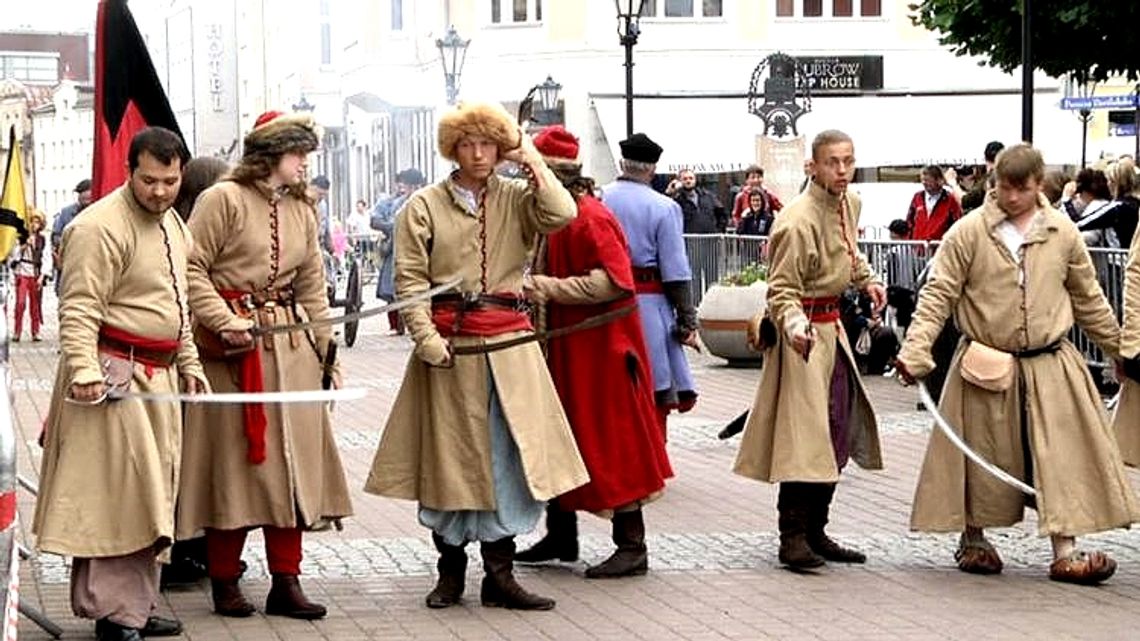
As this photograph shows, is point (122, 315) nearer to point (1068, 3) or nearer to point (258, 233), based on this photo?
point (258, 233)

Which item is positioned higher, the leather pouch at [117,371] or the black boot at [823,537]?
the leather pouch at [117,371]

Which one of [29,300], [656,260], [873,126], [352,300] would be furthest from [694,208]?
[873,126]

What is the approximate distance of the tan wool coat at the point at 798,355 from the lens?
937cm

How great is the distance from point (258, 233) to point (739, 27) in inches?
1606

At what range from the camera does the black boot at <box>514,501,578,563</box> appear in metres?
9.49

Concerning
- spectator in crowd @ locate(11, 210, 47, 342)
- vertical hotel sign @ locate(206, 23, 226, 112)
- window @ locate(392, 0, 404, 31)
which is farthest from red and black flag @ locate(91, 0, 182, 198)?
vertical hotel sign @ locate(206, 23, 226, 112)

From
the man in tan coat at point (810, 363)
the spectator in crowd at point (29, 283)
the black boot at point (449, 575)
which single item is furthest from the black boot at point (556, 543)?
the spectator in crowd at point (29, 283)

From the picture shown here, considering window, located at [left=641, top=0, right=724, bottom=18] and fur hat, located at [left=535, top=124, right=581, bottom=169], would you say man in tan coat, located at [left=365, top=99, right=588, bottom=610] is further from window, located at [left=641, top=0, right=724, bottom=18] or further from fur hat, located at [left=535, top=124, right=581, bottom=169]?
window, located at [left=641, top=0, right=724, bottom=18]

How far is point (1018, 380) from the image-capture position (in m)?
9.17

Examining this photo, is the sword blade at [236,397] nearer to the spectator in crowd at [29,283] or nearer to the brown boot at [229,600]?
the brown boot at [229,600]

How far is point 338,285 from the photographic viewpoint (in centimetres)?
2883

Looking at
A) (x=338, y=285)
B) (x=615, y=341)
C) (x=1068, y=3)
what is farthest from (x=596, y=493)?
(x=338, y=285)

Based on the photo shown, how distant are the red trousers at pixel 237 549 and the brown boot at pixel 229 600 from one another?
2 centimetres

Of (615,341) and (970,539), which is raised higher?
(615,341)
